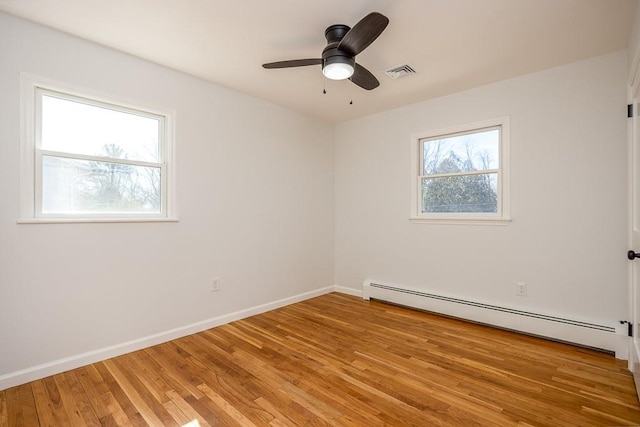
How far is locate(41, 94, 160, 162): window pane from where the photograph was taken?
2.36 meters

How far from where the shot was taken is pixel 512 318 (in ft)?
10.0

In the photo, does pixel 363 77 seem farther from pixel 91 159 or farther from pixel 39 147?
pixel 39 147

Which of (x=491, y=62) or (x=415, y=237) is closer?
(x=491, y=62)

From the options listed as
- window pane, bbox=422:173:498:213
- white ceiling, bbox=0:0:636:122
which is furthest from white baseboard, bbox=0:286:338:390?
white ceiling, bbox=0:0:636:122

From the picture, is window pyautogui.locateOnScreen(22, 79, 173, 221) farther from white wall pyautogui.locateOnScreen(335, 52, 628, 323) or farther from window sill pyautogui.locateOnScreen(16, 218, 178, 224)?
white wall pyautogui.locateOnScreen(335, 52, 628, 323)

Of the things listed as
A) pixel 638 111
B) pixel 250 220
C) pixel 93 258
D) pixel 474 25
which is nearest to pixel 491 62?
pixel 474 25

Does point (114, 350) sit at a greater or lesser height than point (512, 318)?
lesser

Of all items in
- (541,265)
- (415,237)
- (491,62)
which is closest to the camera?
(491,62)

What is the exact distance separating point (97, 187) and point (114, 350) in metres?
1.37

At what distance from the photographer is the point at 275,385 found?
2146mm

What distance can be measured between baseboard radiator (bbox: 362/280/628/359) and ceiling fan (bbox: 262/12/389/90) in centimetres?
260

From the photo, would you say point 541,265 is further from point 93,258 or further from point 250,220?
point 93,258

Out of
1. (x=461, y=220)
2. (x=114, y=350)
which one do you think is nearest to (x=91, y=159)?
(x=114, y=350)

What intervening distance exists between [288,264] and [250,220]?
853mm
